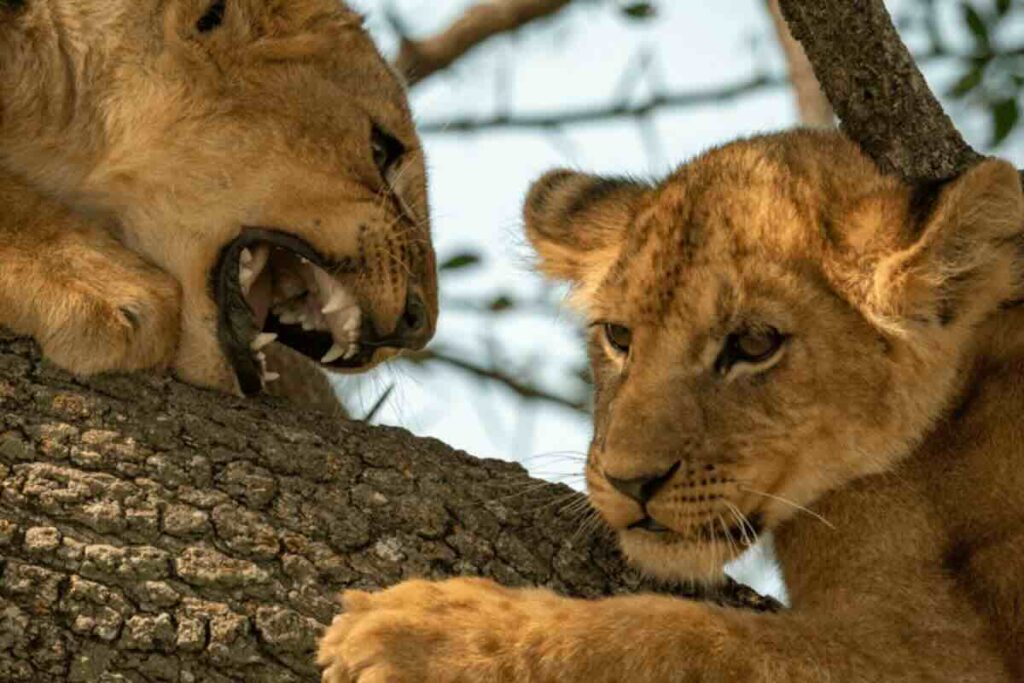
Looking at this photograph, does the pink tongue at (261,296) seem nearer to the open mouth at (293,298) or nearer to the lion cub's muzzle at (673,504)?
the open mouth at (293,298)

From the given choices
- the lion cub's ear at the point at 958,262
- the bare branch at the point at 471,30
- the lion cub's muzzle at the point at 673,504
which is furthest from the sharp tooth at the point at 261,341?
the bare branch at the point at 471,30

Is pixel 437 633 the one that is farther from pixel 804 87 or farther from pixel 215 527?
pixel 804 87

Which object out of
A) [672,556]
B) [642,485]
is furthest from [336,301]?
[672,556]

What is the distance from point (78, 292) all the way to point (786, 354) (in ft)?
5.39

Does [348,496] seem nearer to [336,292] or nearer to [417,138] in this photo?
[336,292]

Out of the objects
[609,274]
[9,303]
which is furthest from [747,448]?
[9,303]

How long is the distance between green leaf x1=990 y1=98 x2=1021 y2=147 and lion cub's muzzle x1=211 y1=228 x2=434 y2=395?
6.82 ft

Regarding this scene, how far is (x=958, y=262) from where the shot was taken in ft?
12.9

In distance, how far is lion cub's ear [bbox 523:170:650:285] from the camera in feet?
15.4

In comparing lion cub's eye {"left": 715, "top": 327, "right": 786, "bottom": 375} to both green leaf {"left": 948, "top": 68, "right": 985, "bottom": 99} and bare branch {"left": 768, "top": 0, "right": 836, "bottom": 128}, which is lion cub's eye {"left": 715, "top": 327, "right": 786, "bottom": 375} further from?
bare branch {"left": 768, "top": 0, "right": 836, "bottom": 128}

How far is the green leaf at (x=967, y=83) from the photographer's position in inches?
224

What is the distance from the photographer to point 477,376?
694 cm

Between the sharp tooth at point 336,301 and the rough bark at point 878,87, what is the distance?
1.33 metres

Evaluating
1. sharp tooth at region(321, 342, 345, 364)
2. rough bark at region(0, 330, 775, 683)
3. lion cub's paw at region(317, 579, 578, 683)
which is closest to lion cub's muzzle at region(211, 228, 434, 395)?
sharp tooth at region(321, 342, 345, 364)
